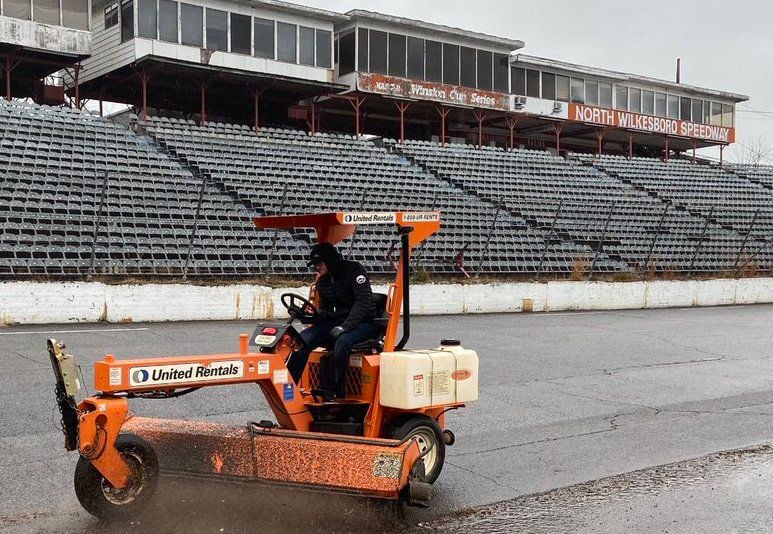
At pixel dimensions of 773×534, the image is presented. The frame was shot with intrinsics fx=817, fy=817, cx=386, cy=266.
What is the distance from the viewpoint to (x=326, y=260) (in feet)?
20.3

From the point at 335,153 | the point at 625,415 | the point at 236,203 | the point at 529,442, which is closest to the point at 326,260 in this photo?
the point at 529,442

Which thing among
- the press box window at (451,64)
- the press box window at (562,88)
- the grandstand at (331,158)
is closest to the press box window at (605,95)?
the grandstand at (331,158)

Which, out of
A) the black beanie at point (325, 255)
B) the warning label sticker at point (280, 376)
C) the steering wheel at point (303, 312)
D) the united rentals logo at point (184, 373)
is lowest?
the warning label sticker at point (280, 376)

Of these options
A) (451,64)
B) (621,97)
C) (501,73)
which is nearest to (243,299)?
(451,64)

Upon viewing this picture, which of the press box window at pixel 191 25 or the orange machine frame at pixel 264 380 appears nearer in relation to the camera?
the orange machine frame at pixel 264 380

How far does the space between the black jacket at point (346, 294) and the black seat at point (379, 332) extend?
0.25 ft

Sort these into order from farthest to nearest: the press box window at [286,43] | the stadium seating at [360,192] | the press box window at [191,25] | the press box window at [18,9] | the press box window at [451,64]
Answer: the press box window at [451,64]
the press box window at [286,43]
the press box window at [191,25]
the press box window at [18,9]
the stadium seating at [360,192]

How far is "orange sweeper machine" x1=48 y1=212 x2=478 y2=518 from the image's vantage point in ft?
15.2

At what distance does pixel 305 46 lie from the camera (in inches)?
1216

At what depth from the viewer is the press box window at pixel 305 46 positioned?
30750 millimetres

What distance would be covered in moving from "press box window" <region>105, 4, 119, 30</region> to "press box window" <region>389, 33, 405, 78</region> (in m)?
10.7

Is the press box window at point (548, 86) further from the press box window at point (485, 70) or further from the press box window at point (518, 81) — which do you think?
the press box window at point (485, 70)

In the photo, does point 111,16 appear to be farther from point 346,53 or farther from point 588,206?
point 588,206

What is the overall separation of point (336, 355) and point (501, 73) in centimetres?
3347
